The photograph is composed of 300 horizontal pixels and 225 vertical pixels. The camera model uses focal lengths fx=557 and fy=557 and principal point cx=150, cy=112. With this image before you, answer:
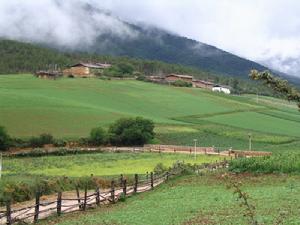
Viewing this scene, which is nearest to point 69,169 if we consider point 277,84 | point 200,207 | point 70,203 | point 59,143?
point 59,143

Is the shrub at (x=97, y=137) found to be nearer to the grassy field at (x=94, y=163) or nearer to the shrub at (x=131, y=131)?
the shrub at (x=131, y=131)

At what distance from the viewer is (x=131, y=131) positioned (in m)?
99.1

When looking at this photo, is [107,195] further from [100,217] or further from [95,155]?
[95,155]

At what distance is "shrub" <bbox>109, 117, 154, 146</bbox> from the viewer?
98.9 meters

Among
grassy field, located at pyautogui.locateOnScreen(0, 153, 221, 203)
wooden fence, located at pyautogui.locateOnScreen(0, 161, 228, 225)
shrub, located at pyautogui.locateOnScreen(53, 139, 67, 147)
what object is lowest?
wooden fence, located at pyautogui.locateOnScreen(0, 161, 228, 225)

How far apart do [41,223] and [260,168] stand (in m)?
24.1

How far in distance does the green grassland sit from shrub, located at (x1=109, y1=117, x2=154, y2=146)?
362cm

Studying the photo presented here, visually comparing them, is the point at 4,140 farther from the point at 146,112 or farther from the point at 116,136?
the point at 146,112

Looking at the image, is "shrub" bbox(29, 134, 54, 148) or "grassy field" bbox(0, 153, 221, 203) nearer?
"grassy field" bbox(0, 153, 221, 203)

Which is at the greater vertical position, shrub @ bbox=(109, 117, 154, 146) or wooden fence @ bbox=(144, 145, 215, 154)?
shrub @ bbox=(109, 117, 154, 146)

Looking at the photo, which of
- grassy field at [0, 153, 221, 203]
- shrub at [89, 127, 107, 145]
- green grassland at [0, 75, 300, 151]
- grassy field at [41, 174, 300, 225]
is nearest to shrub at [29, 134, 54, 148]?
green grassland at [0, 75, 300, 151]

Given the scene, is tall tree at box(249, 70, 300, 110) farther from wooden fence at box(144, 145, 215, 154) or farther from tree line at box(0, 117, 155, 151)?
tree line at box(0, 117, 155, 151)

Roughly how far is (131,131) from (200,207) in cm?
6861

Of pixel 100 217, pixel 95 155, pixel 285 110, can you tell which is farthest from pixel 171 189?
pixel 285 110
